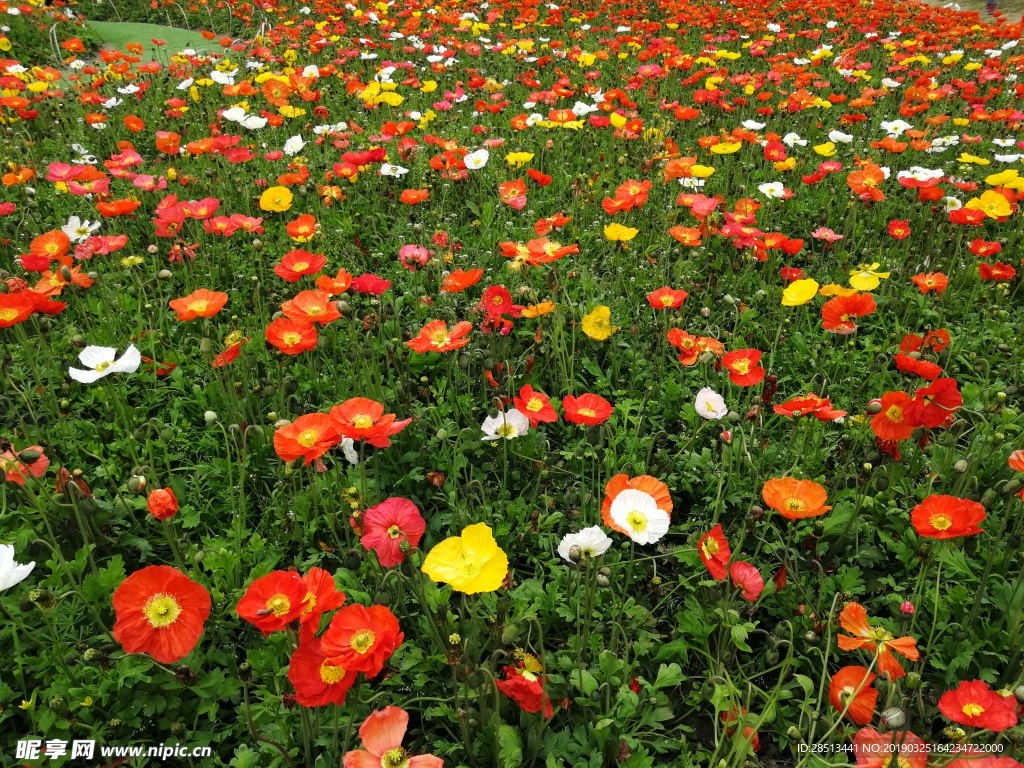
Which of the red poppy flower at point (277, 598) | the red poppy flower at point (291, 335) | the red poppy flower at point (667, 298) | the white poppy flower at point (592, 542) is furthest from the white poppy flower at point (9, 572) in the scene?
the red poppy flower at point (667, 298)

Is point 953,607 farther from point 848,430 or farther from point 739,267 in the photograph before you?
point 739,267

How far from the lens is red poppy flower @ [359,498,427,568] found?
5.59 ft

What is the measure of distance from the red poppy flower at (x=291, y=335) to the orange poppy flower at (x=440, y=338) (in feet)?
1.12

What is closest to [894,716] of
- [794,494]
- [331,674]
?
[794,494]

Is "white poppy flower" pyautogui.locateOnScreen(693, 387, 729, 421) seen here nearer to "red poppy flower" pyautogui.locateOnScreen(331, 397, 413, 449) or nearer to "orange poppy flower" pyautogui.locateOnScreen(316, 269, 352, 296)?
"red poppy flower" pyautogui.locateOnScreen(331, 397, 413, 449)

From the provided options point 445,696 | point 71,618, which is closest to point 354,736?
point 445,696

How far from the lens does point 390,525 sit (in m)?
1.73

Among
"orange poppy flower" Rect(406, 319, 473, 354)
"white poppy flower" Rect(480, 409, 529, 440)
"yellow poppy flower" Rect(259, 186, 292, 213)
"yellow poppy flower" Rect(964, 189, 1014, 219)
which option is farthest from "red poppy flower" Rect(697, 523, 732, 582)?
"yellow poppy flower" Rect(259, 186, 292, 213)

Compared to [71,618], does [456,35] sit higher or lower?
higher

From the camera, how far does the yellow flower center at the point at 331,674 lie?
53.8 inches

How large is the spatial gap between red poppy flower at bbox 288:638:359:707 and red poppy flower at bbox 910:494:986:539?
1.44m

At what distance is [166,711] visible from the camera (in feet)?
5.44

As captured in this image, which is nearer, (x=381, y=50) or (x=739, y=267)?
(x=739, y=267)

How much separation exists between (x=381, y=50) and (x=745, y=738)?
25.8ft
